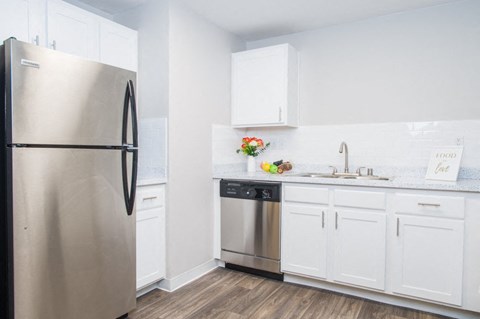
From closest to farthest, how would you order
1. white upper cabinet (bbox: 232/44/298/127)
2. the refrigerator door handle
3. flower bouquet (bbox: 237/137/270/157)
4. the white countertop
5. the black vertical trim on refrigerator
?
1. the black vertical trim on refrigerator
2. the refrigerator door handle
3. the white countertop
4. white upper cabinet (bbox: 232/44/298/127)
5. flower bouquet (bbox: 237/137/270/157)

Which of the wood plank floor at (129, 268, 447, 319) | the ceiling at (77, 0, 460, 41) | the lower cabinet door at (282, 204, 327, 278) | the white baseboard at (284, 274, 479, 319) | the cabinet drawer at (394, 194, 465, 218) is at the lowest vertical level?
the wood plank floor at (129, 268, 447, 319)

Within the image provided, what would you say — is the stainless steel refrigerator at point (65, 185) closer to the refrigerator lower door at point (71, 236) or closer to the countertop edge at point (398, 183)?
the refrigerator lower door at point (71, 236)

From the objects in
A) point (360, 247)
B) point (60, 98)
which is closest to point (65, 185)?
point (60, 98)

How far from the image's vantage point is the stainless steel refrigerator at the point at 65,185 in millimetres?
1585

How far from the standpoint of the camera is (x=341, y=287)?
2.64 m

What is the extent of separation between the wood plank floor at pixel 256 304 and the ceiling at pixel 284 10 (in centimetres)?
240

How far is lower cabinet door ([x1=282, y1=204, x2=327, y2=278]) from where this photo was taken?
2.64 m

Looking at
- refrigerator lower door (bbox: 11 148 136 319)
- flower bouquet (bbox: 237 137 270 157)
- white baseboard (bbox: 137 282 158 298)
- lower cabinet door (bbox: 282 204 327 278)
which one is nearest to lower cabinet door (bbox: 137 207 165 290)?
white baseboard (bbox: 137 282 158 298)

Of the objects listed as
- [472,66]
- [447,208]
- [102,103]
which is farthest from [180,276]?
[472,66]

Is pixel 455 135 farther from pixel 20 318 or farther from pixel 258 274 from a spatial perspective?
pixel 20 318

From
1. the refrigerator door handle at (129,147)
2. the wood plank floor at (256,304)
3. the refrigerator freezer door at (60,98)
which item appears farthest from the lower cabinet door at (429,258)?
the refrigerator freezer door at (60,98)

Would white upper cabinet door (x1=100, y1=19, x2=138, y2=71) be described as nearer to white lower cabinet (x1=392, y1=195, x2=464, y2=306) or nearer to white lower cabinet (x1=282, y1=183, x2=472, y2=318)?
white lower cabinet (x1=282, y1=183, x2=472, y2=318)

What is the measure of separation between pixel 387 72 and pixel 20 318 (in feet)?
10.6

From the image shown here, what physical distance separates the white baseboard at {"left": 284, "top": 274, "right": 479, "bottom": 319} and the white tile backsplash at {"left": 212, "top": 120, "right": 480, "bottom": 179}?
109 cm
